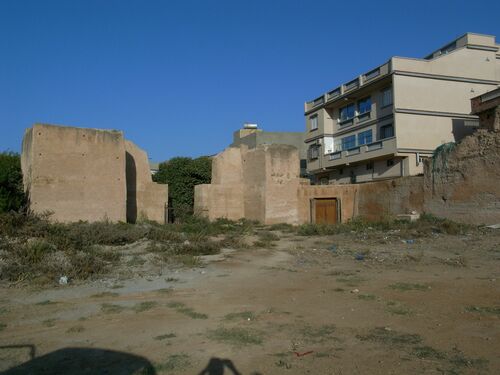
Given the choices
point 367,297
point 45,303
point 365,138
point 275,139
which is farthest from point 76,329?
point 275,139

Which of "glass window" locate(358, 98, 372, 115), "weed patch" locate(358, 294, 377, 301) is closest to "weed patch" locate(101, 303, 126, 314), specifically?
"weed patch" locate(358, 294, 377, 301)

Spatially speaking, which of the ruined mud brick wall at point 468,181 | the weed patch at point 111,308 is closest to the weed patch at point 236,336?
the weed patch at point 111,308

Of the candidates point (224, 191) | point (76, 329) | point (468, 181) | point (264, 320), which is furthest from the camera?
point (224, 191)

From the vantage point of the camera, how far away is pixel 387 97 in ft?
104

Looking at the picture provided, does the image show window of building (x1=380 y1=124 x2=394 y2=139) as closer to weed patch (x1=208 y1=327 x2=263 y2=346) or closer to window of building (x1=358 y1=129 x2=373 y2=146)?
window of building (x1=358 y1=129 x2=373 y2=146)

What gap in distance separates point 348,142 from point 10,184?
28.0 m

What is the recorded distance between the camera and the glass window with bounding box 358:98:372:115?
34.1 metres

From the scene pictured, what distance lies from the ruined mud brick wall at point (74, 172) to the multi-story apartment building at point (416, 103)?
20.6 m

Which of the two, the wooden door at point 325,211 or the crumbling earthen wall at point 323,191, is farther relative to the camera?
the wooden door at point 325,211

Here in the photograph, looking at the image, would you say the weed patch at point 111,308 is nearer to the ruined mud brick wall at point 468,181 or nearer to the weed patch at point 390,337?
the weed patch at point 390,337

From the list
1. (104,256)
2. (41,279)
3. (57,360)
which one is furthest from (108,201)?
(57,360)

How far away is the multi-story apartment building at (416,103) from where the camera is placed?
30.3 meters

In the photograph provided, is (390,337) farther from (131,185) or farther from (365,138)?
(365,138)

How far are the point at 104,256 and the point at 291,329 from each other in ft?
21.3
